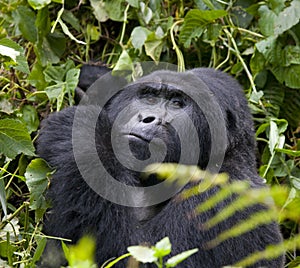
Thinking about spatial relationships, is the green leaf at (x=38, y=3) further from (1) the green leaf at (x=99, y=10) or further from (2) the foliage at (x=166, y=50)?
(1) the green leaf at (x=99, y=10)

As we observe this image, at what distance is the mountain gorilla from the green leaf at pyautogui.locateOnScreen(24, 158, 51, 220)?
0.17 feet

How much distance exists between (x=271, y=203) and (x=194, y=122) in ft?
1.93

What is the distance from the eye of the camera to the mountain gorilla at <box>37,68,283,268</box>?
10.1 ft

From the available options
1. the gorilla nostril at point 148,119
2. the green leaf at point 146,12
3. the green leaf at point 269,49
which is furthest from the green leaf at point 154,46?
the gorilla nostril at point 148,119

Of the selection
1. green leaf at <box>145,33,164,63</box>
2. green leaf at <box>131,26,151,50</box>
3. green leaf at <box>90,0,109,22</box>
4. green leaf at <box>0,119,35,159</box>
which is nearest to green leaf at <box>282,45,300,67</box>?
green leaf at <box>145,33,164,63</box>

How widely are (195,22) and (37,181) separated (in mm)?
1797

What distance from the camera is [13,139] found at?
10.3 feet

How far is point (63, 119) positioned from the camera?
338cm

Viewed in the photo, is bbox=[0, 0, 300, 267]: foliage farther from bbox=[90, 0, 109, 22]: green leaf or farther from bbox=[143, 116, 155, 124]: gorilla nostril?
bbox=[143, 116, 155, 124]: gorilla nostril

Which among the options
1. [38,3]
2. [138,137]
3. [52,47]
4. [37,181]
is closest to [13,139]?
[37,181]

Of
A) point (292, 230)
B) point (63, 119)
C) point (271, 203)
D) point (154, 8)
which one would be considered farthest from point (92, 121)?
point (292, 230)

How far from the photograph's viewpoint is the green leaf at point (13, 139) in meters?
3.10

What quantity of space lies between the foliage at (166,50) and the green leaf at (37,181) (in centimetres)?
57

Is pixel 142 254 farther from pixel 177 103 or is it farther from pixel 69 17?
pixel 69 17
